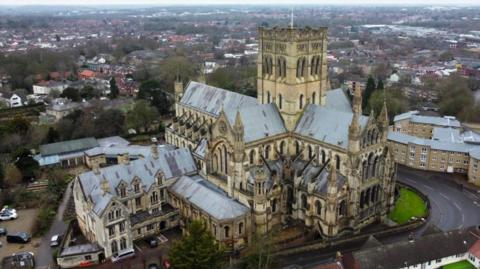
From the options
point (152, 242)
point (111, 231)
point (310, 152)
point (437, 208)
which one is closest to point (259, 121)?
point (310, 152)

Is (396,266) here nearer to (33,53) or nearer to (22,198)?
(22,198)

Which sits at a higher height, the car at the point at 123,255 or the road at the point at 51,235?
the car at the point at 123,255

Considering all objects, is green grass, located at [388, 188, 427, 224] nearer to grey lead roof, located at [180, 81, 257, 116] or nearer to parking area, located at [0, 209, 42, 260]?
grey lead roof, located at [180, 81, 257, 116]

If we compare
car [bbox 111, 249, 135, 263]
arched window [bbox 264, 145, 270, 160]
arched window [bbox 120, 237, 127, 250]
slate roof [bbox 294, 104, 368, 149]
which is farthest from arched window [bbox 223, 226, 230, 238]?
slate roof [bbox 294, 104, 368, 149]

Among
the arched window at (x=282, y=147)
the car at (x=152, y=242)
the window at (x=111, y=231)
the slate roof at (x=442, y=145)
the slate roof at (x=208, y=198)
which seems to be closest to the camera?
the window at (x=111, y=231)

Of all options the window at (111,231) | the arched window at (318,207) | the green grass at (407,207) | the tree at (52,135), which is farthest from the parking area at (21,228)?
the green grass at (407,207)

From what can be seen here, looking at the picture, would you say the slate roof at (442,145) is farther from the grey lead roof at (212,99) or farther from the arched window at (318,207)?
the arched window at (318,207)

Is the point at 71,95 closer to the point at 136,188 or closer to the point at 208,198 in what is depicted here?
the point at 136,188

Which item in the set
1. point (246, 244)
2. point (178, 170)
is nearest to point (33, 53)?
point (178, 170)
